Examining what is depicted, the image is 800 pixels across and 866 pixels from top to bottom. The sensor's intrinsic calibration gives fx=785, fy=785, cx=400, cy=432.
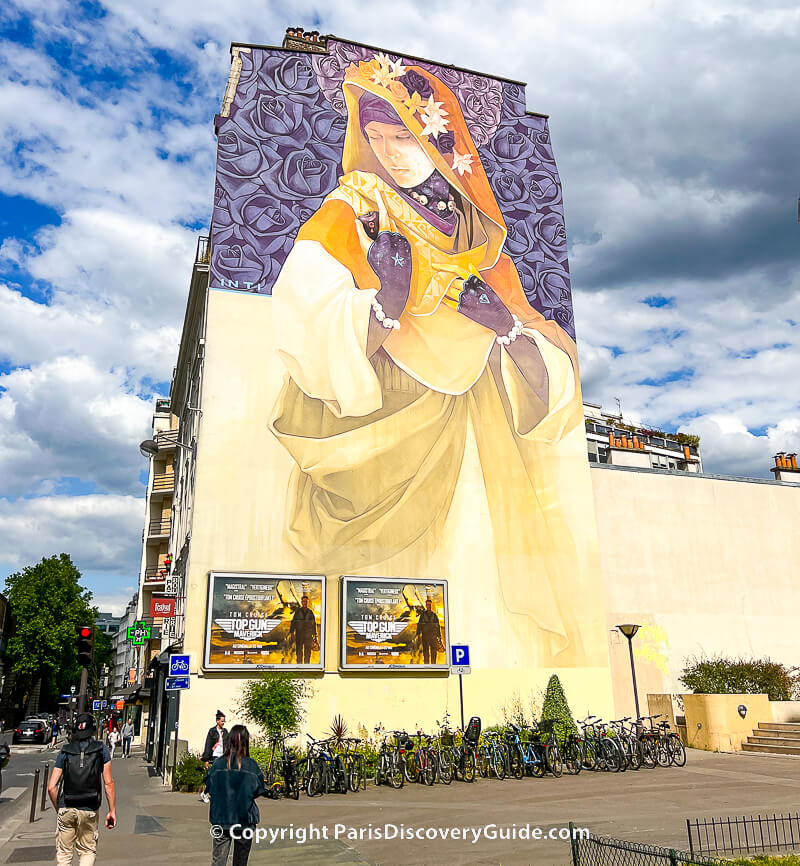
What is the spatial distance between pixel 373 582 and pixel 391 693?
3.45 meters

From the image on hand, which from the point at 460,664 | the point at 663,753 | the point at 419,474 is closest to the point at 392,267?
the point at 419,474

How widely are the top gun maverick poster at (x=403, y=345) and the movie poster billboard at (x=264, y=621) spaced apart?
809mm

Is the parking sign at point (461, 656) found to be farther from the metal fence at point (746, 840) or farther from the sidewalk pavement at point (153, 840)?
the metal fence at point (746, 840)

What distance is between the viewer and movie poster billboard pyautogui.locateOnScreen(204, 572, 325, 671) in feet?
75.0

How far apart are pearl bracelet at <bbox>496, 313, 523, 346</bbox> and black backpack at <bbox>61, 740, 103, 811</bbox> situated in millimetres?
23791

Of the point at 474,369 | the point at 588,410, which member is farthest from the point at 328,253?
the point at 588,410

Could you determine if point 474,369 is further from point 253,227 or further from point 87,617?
point 87,617

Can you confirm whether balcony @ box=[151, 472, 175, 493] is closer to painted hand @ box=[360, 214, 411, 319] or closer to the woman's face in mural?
painted hand @ box=[360, 214, 411, 319]

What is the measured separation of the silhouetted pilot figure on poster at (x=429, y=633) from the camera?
987 inches

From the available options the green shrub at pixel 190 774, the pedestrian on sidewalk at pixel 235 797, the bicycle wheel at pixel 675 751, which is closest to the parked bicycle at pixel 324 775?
the green shrub at pixel 190 774

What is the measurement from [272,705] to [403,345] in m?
13.0

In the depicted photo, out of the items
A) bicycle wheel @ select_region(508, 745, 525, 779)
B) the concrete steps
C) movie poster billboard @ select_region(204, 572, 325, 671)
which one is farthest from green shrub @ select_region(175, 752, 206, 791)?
the concrete steps

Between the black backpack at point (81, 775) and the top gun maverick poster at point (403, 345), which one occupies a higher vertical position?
the top gun maverick poster at point (403, 345)

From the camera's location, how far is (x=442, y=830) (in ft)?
43.1
